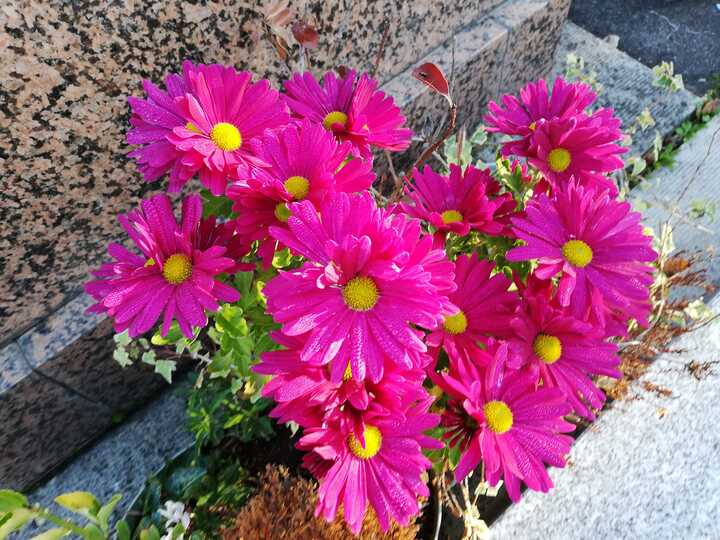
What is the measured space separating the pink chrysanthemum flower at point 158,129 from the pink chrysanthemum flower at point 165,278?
5 centimetres

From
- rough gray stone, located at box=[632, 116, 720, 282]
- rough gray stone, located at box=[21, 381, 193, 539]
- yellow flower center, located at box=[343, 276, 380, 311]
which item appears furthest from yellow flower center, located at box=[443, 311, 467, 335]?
rough gray stone, located at box=[632, 116, 720, 282]

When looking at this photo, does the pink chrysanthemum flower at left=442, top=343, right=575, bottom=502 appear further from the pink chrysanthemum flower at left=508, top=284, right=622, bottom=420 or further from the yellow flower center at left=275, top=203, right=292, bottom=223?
the yellow flower center at left=275, top=203, right=292, bottom=223

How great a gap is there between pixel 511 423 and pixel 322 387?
28cm

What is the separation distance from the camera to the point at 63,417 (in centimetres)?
142

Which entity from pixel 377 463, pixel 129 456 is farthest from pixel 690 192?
pixel 129 456

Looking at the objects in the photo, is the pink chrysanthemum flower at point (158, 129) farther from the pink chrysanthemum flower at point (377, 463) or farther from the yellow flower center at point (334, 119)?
the pink chrysanthemum flower at point (377, 463)

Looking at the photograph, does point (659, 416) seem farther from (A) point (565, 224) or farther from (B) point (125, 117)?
(B) point (125, 117)

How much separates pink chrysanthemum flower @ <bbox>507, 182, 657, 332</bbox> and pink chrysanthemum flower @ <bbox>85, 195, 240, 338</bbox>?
40cm

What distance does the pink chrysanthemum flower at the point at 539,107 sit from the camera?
986 millimetres

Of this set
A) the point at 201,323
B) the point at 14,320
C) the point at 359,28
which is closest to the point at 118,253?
the point at 201,323

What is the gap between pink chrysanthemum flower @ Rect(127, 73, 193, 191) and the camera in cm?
83

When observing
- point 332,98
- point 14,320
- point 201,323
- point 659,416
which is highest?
point 332,98

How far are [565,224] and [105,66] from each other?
2.77 feet

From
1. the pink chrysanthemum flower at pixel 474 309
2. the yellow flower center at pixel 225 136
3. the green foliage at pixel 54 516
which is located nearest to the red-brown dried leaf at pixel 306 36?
the yellow flower center at pixel 225 136
